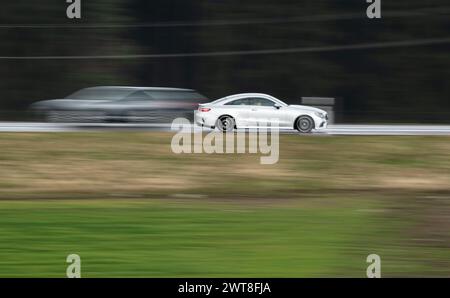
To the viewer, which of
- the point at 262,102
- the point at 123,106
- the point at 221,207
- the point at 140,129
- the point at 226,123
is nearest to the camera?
the point at 221,207

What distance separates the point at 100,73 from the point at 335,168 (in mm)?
22405

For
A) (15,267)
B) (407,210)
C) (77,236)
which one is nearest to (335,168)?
(407,210)

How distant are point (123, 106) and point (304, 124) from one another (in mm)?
6135

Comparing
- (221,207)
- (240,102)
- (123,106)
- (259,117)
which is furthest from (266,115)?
(221,207)

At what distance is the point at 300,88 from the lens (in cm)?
4269

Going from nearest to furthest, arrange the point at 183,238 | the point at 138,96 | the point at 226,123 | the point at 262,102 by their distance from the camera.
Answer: the point at 183,238, the point at 226,123, the point at 262,102, the point at 138,96

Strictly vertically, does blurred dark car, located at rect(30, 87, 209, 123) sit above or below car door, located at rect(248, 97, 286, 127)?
above

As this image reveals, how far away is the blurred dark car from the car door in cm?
347

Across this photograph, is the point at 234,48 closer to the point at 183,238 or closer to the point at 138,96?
the point at 138,96

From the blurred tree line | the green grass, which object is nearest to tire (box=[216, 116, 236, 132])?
the green grass

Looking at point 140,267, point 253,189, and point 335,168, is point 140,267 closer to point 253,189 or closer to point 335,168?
point 253,189

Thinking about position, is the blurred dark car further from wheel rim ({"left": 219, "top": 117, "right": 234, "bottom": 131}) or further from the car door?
the car door

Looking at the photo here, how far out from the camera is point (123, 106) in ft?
93.0

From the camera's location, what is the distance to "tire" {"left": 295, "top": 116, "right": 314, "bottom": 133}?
25719 mm
